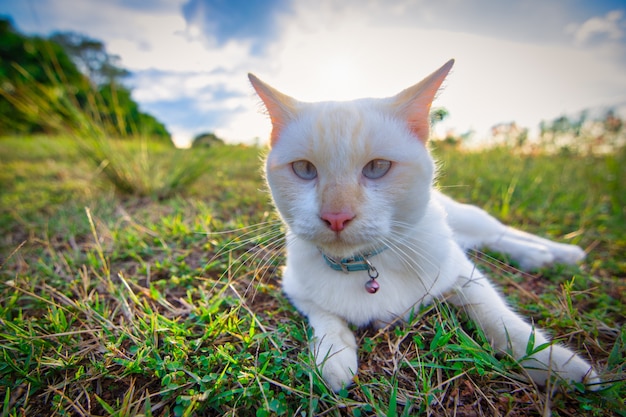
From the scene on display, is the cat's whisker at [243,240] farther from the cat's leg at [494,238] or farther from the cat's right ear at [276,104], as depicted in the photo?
the cat's leg at [494,238]

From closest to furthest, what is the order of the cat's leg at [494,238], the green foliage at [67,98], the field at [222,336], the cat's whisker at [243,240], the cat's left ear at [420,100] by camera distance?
the field at [222,336] < the cat's left ear at [420,100] < the cat's whisker at [243,240] < the cat's leg at [494,238] < the green foliage at [67,98]

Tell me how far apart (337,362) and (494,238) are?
1551 millimetres

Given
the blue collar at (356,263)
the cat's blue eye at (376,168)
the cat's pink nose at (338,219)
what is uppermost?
the cat's blue eye at (376,168)

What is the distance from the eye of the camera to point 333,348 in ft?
3.50

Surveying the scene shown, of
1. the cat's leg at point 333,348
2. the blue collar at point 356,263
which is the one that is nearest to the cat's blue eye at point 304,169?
the blue collar at point 356,263

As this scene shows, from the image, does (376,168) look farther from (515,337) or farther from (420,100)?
(515,337)

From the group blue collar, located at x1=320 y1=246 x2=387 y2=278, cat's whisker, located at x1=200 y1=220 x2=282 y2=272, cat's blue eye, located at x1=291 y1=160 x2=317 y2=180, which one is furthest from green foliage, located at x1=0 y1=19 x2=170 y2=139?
blue collar, located at x1=320 y1=246 x2=387 y2=278

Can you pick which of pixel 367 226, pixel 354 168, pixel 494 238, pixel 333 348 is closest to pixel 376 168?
pixel 354 168

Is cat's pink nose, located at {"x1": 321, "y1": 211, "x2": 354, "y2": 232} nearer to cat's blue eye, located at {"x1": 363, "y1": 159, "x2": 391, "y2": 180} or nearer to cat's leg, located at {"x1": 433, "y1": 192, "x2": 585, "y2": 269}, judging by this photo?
cat's blue eye, located at {"x1": 363, "y1": 159, "x2": 391, "y2": 180}

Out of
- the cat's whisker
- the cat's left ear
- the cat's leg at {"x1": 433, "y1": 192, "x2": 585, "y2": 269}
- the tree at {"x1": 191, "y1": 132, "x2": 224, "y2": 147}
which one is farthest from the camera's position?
the tree at {"x1": 191, "y1": 132, "x2": 224, "y2": 147}

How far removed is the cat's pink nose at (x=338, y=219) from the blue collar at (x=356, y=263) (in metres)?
0.27

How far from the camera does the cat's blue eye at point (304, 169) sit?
1.17m

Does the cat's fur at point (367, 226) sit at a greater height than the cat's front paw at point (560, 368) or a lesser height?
greater

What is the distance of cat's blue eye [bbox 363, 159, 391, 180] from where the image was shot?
3.65 feet
